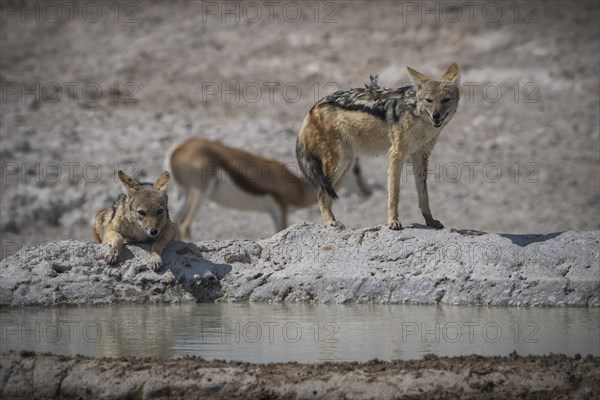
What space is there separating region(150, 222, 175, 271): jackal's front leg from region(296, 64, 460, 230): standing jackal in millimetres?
1639

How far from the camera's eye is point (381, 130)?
12109 millimetres

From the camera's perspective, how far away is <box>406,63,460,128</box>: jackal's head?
11664 mm

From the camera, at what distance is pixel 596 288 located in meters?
10.6

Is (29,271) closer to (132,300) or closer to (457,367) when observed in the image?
(132,300)

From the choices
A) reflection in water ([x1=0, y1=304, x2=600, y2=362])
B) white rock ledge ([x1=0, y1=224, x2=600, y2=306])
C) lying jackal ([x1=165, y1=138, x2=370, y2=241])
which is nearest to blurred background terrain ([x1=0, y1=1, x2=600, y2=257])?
lying jackal ([x1=165, y1=138, x2=370, y2=241])

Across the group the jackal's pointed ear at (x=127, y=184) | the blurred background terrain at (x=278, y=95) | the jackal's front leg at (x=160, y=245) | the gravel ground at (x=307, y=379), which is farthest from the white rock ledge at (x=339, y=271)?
the blurred background terrain at (x=278, y=95)

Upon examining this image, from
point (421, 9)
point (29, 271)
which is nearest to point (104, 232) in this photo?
point (29, 271)

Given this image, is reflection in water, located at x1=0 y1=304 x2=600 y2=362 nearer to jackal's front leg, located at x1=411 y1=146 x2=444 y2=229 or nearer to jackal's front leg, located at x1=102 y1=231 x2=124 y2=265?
jackal's front leg, located at x1=102 y1=231 x2=124 y2=265

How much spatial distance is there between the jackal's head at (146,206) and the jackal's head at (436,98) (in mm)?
2784

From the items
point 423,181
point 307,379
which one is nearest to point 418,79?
point 423,181

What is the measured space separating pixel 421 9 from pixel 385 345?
62.7ft

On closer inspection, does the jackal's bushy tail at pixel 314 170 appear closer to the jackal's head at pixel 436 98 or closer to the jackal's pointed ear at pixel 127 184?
the jackal's head at pixel 436 98

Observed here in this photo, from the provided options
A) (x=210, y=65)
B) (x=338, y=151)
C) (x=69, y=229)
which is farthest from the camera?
(x=210, y=65)

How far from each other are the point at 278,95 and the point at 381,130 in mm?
12434
